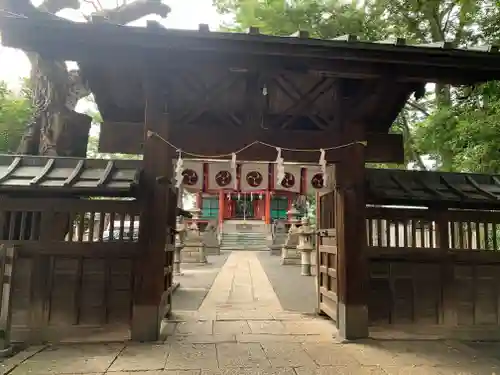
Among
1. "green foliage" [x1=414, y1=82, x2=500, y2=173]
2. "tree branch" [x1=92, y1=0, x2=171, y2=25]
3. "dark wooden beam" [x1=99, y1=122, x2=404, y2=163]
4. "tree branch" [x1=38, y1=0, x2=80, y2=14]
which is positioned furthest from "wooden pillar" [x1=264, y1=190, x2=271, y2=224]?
"dark wooden beam" [x1=99, y1=122, x2=404, y2=163]

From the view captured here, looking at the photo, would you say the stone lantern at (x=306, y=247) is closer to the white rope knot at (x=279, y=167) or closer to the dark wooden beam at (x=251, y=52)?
the white rope knot at (x=279, y=167)

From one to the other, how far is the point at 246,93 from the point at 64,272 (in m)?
4.03

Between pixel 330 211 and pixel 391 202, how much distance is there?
1.31 m

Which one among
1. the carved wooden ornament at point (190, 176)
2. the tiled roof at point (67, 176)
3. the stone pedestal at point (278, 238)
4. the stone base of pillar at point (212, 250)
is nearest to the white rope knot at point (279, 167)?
the carved wooden ornament at point (190, 176)

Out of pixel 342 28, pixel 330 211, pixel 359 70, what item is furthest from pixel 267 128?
pixel 342 28

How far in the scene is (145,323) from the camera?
18.1 ft

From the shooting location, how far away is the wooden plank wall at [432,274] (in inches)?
239

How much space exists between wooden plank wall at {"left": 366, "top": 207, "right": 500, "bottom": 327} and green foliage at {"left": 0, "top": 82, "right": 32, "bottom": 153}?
870 centimetres

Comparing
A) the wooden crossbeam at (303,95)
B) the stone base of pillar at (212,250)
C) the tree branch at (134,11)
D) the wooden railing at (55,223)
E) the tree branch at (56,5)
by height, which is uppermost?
the tree branch at (134,11)

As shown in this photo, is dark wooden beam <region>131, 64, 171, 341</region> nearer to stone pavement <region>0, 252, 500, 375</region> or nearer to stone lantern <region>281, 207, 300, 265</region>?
stone pavement <region>0, 252, 500, 375</region>

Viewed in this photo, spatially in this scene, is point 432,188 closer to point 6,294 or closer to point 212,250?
point 6,294

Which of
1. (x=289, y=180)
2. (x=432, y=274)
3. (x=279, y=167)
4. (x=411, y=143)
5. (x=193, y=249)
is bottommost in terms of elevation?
(x=193, y=249)

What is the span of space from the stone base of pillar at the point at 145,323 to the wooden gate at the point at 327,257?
302 cm

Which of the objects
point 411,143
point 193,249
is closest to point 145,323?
point 411,143
